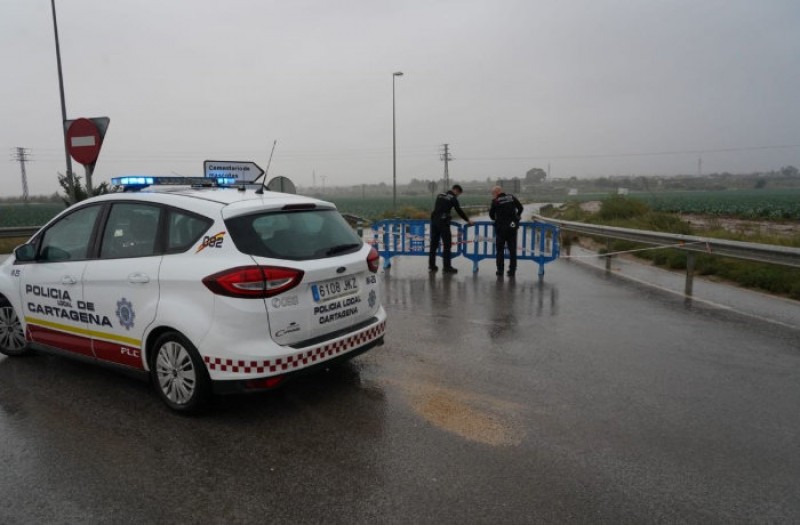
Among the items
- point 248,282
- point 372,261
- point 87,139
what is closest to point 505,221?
point 372,261

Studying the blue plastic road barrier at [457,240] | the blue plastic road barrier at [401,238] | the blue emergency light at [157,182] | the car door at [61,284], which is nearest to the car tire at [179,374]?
the car door at [61,284]

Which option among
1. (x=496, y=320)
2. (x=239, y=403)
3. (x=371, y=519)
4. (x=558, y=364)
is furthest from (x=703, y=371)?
(x=239, y=403)

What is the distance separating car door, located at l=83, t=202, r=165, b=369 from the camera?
13.8ft

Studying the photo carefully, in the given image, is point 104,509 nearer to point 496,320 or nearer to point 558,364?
point 558,364

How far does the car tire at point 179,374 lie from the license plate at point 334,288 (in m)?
0.97

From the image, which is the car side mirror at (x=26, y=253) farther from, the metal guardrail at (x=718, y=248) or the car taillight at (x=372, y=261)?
the metal guardrail at (x=718, y=248)

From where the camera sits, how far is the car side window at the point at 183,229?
162 inches

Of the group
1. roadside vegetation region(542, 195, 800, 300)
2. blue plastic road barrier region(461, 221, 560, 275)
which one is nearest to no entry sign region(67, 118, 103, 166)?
blue plastic road barrier region(461, 221, 560, 275)

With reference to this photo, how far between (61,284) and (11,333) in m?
1.31

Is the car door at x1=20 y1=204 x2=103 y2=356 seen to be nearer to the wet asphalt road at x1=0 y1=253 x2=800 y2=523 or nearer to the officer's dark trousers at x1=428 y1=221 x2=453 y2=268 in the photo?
the wet asphalt road at x1=0 y1=253 x2=800 y2=523

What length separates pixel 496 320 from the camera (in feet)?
23.9

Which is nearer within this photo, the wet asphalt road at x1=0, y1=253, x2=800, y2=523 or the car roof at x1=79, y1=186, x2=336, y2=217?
the wet asphalt road at x1=0, y1=253, x2=800, y2=523

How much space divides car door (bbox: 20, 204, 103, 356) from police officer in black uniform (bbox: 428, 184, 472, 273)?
735 centimetres

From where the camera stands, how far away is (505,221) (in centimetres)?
1085
